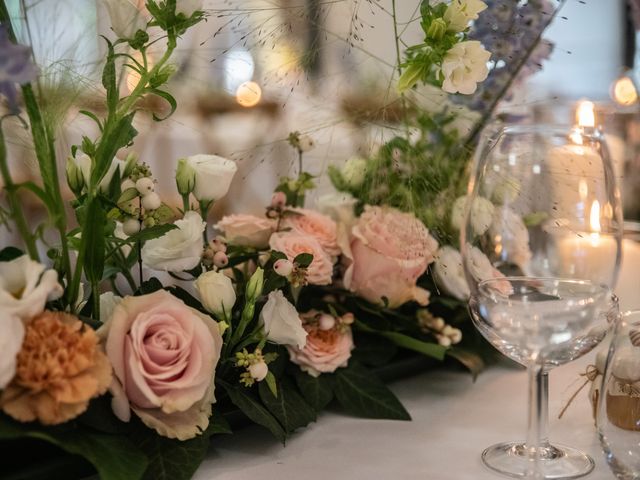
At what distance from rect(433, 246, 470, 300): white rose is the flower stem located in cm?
37

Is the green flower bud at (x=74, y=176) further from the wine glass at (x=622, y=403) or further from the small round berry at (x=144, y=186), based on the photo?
the wine glass at (x=622, y=403)

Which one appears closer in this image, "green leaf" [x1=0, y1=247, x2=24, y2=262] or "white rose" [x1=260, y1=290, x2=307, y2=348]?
"green leaf" [x1=0, y1=247, x2=24, y2=262]

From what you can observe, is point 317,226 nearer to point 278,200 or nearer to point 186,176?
point 278,200

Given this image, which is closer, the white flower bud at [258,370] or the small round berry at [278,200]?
the white flower bud at [258,370]

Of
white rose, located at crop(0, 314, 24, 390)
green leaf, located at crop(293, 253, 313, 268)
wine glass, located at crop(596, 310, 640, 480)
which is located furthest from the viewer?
green leaf, located at crop(293, 253, 313, 268)

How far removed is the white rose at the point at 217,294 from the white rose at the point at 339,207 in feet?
0.83

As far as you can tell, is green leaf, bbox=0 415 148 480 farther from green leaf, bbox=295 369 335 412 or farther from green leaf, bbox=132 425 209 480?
green leaf, bbox=295 369 335 412

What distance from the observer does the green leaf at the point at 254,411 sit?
0.60 metres

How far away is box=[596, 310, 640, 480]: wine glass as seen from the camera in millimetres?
543

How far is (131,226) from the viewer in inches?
25.1

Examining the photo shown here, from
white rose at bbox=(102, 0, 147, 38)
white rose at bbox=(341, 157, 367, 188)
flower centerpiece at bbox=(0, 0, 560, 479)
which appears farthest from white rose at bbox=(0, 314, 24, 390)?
white rose at bbox=(341, 157, 367, 188)

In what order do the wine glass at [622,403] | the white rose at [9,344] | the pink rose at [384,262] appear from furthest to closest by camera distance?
the pink rose at [384,262] < the wine glass at [622,403] < the white rose at [9,344]

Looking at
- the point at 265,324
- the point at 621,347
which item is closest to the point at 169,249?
the point at 265,324

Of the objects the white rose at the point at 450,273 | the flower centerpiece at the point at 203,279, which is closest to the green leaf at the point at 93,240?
the flower centerpiece at the point at 203,279
